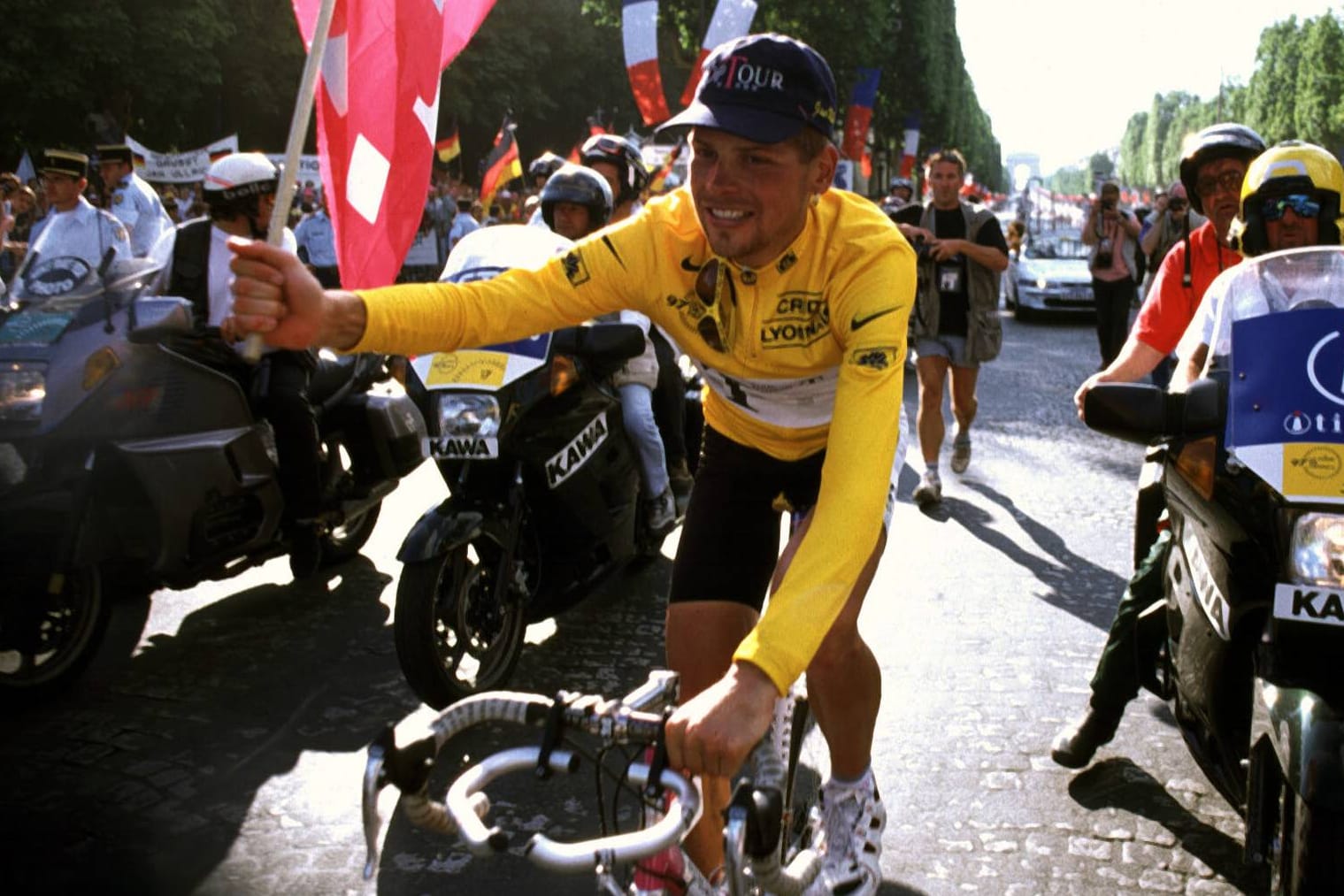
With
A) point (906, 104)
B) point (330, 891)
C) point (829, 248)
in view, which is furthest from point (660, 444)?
point (906, 104)

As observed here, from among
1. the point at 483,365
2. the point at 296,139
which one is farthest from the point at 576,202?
the point at 296,139

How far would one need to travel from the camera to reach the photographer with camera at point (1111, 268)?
12914mm

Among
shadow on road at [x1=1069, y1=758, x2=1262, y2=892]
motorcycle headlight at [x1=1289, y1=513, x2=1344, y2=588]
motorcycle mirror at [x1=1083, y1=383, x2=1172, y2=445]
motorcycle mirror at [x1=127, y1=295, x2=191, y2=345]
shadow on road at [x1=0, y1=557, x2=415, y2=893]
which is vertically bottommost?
shadow on road at [x1=1069, y1=758, x2=1262, y2=892]

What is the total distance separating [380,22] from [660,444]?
2.95 meters

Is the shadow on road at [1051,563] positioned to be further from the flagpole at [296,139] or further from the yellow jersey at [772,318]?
the flagpole at [296,139]

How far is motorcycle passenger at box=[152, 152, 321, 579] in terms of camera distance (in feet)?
19.0

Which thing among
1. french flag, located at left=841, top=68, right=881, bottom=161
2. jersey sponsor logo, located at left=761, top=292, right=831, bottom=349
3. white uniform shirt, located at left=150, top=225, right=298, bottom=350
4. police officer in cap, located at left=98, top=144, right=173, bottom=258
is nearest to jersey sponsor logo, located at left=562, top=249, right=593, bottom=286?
jersey sponsor logo, located at left=761, top=292, right=831, bottom=349

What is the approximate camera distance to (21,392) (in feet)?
15.4

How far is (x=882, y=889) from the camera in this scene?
3.57m

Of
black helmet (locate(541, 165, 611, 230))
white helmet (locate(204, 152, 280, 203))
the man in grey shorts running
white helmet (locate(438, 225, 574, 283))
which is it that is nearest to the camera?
white helmet (locate(438, 225, 574, 283))

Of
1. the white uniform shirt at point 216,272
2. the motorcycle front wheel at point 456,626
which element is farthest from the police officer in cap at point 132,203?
the motorcycle front wheel at point 456,626

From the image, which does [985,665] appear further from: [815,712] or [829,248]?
[829,248]

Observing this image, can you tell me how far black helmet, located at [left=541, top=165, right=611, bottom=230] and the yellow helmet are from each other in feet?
11.0

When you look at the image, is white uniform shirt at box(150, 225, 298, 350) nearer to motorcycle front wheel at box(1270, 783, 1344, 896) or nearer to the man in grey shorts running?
the man in grey shorts running
